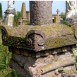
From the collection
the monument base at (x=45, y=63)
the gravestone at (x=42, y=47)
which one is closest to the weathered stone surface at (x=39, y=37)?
the gravestone at (x=42, y=47)

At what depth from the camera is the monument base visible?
3.00 m

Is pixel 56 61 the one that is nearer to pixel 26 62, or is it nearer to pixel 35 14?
pixel 26 62

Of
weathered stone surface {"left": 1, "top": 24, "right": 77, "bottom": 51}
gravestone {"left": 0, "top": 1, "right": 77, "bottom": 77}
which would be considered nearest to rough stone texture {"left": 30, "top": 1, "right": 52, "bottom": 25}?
gravestone {"left": 0, "top": 1, "right": 77, "bottom": 77}

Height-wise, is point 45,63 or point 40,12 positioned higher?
point 40,12

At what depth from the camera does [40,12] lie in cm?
311

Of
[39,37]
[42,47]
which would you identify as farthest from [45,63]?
[39,37]

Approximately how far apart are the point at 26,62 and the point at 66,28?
695 millimetres

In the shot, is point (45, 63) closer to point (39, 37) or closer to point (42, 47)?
point (42, 47)

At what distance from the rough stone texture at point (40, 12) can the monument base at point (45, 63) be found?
413 millimetres

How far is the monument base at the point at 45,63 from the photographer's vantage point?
9.83 ft

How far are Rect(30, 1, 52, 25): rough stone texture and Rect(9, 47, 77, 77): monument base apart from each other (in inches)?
16.3

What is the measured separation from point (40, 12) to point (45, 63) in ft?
2.13

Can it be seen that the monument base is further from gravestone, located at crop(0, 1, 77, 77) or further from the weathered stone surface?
the weathered stone surface

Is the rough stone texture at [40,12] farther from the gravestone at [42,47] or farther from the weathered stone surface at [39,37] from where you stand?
the weathered stone surface at [39,37]
